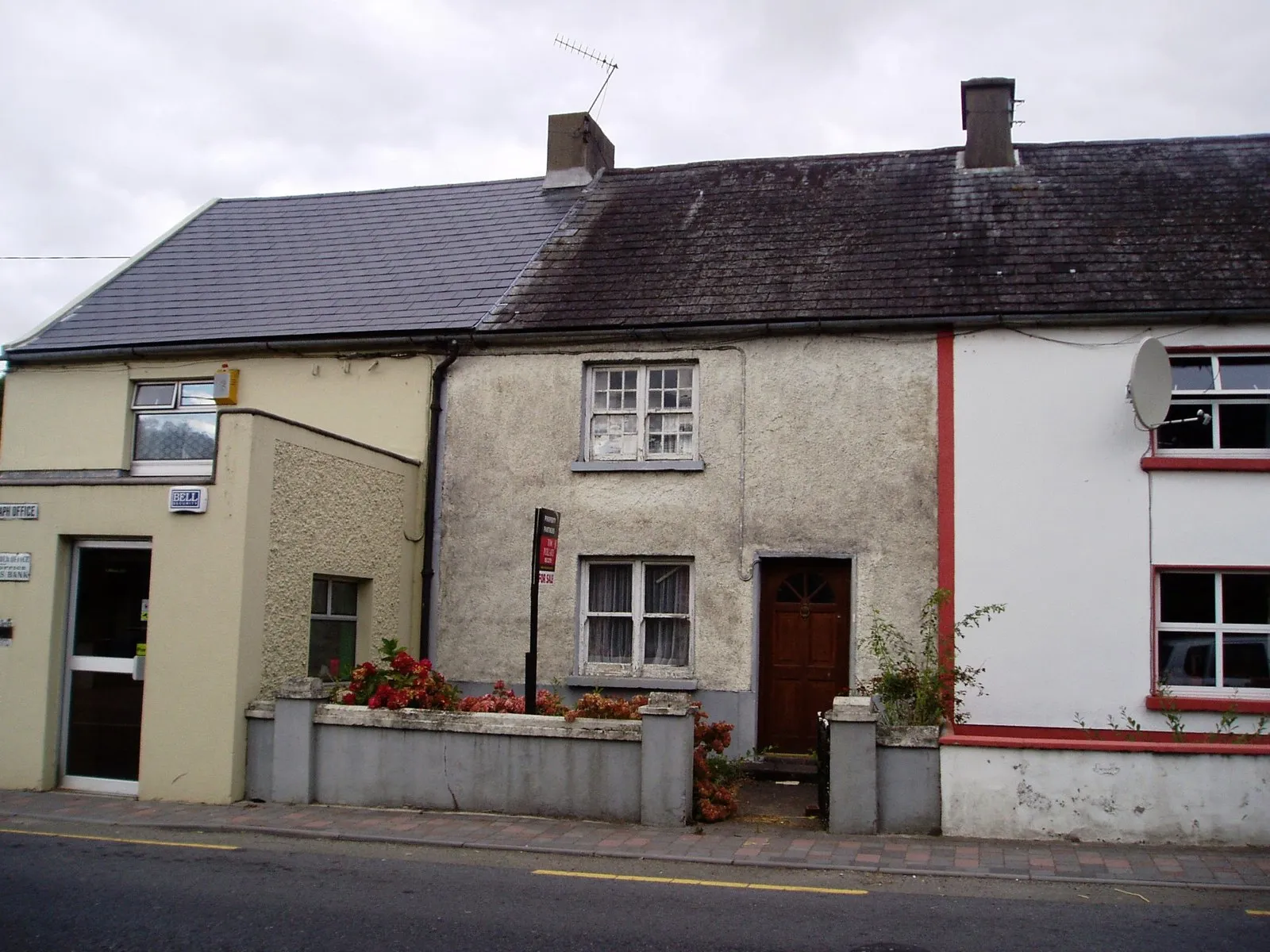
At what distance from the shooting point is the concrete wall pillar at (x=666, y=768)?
1009 cm

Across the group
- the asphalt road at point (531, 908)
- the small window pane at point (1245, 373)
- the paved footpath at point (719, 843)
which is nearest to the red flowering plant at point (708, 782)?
the paved footpath at point (719, 843)

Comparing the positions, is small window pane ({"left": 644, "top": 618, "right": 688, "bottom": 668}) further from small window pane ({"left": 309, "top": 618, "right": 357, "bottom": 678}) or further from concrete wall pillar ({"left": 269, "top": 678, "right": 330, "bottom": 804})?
concrete wall pillar ({"left": 269, "top": 678, "right": 330, "bottom": 804})

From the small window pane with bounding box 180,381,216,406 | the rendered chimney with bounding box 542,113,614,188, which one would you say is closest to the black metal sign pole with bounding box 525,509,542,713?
the small window pane with bounding box 180,381,216,406

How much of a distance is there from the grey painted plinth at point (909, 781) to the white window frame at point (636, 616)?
3855 mm

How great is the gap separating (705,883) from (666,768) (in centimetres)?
189

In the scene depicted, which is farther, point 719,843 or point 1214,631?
point 1214,631

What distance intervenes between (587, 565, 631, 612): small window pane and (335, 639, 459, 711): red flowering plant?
2.71 meters

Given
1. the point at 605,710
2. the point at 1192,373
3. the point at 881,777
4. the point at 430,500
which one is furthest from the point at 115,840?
the point at 1192,373

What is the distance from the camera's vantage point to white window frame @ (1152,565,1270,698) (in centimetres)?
1202

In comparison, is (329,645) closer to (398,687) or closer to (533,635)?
(398,687)

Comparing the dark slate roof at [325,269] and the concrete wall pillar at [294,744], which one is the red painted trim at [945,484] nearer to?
the dark slate roof at [325,269]

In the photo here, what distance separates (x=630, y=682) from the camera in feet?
44.2

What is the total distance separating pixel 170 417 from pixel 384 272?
3536mm

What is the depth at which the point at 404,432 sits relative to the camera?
14523 mm
